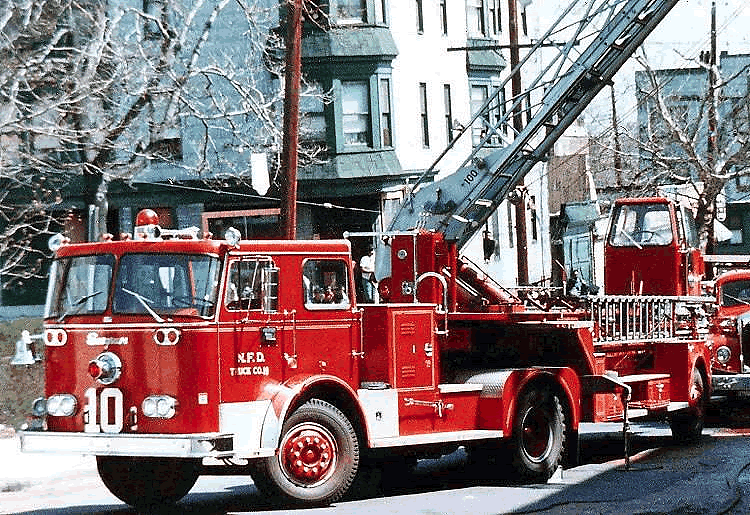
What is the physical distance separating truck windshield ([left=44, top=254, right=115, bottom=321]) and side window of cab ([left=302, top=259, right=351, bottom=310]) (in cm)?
183

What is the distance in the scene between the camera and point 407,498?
1426 cm

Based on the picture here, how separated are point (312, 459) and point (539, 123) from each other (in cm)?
722

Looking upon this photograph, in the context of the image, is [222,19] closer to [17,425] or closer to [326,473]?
[17,425]

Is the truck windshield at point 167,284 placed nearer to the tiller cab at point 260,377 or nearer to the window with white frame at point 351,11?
the tiller cab at point 260,377

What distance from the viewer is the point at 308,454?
43.0 feet

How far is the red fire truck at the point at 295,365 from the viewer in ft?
41.4

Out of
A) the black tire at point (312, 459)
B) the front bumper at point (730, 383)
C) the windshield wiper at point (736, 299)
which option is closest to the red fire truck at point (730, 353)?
the front bumper at point (730, 383)

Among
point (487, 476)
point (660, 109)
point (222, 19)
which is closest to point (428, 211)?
point (487, 476)

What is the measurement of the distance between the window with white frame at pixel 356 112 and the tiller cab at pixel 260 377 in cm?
2177

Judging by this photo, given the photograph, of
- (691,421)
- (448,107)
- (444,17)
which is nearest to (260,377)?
(691,421)

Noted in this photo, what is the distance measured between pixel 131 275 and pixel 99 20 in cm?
1385

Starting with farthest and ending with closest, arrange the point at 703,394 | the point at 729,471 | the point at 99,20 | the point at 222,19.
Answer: the point at 222,19 → the point at 99,20 → the point at 703,394 → the point at 729,471

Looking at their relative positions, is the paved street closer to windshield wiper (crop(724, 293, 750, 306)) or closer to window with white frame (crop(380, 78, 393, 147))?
windshield wiper (crop(724, 293, 750, 306))

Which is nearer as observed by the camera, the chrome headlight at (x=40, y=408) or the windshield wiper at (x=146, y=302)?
the windshield wiper at (x=146, y=302)
